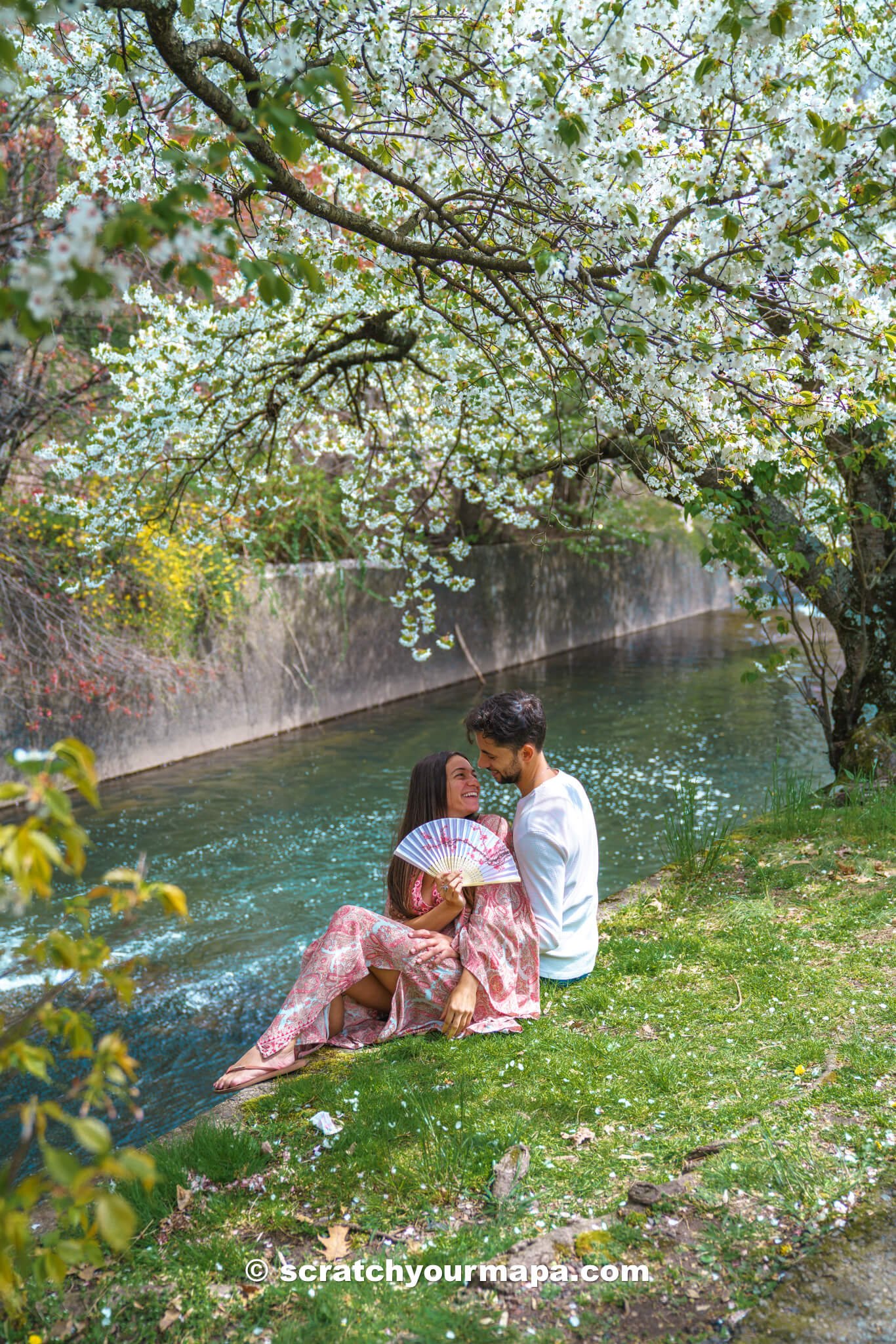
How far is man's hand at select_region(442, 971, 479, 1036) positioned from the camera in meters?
3.35

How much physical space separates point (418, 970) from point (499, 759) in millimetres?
742

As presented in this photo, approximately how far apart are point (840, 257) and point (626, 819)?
198 inches

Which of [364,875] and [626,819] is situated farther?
[626,819]

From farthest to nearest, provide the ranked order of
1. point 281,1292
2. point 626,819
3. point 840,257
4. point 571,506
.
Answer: point 571,506 < point 626,819 < point 840,257 < point 281,1292

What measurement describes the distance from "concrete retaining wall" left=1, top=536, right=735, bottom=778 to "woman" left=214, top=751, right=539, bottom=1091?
324 centimetres

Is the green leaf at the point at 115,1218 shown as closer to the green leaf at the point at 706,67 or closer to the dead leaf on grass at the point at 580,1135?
the dead leaf on grass at the point at 580,1135

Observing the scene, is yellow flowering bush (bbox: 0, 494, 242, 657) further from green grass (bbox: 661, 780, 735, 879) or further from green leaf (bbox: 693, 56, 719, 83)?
green leaf (bbox: 693, 56, 719, 83)

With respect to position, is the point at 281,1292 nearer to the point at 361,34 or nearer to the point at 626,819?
the point at 361,34

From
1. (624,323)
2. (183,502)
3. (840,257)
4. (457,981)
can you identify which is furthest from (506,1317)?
(183,502)

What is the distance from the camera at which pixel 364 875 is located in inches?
268

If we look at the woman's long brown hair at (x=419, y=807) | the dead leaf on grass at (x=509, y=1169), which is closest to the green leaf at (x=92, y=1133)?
the dead leaf on grass at (x=509, y=1169)

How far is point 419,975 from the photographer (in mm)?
3453

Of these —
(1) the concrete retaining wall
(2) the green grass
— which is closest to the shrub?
(2) the green grass

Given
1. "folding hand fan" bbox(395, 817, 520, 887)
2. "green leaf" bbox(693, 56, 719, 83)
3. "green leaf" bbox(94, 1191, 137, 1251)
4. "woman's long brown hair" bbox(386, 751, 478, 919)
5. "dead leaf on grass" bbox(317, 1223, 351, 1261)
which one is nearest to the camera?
"green leaf" bbox(94, 1191, 137, 1251)
